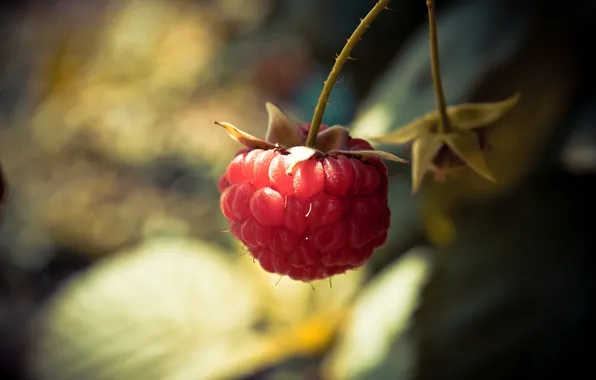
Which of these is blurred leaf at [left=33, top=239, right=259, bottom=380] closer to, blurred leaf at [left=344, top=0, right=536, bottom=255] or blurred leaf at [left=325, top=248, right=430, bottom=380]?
blurred leaf at [left=325, top=248, right=430, bottom=380]

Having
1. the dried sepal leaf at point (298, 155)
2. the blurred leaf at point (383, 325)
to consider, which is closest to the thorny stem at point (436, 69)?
the dried sepal leaf at point (298, 155)

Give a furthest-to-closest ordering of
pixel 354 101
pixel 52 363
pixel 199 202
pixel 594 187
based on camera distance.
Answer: pixel 199 202 < pixel 354 101 < pixel 52 363 < pixel 594 187

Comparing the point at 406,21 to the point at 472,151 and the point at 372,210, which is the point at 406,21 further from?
the point at 372,210

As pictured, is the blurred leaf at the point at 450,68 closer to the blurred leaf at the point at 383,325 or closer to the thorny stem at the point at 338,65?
the blurred leaf at the point at 383,325

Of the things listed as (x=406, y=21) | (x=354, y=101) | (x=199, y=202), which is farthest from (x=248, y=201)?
(x=199, y=202)

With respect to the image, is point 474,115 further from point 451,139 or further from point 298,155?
point 298,155

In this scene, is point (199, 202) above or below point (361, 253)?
below

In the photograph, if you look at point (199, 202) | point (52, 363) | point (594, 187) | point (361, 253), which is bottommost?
point (199, 202)

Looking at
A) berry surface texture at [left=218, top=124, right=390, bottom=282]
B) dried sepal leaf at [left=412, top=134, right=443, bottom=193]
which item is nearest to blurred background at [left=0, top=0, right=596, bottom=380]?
dried sepal leaf at [left=412, top=134, right=443, bottom=193]
